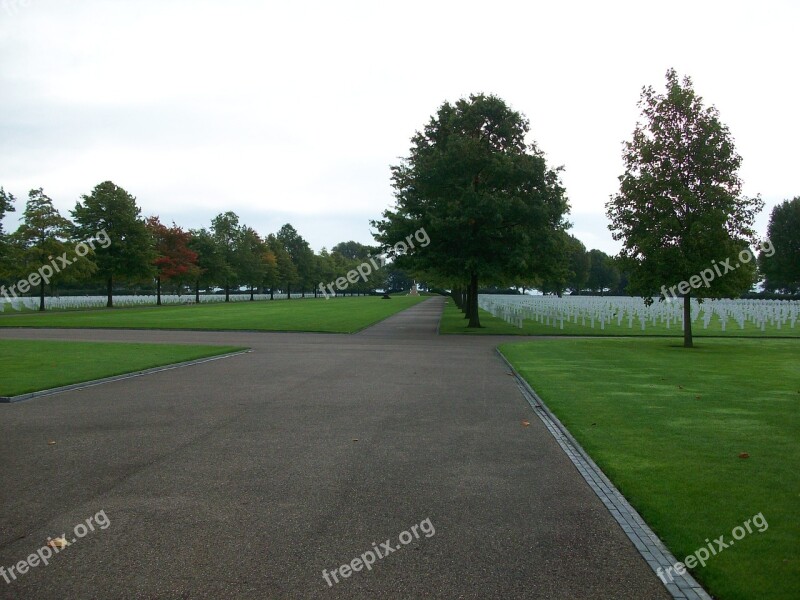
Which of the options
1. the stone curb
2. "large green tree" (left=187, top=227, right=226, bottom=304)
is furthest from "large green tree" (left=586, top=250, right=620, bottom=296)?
the stone curb

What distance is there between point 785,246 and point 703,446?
78.1m

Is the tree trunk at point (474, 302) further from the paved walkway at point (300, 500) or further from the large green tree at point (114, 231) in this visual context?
the large green tree at point (114, 231)

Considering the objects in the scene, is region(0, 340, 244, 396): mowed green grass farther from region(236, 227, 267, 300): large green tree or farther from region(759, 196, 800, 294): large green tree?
region(759, 196, 800, 294): large green tree

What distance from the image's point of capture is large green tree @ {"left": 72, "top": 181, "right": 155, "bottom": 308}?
53406 millimetres

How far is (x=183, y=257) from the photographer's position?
6556cm

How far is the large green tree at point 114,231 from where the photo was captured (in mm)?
53406

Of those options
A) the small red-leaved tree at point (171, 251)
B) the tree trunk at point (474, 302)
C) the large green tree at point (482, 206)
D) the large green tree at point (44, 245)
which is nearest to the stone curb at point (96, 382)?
the large green tree at point (482, 206)

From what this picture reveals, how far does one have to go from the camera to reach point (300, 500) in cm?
537

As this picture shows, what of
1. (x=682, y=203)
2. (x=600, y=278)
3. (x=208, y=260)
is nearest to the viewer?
(x=682, y=203)

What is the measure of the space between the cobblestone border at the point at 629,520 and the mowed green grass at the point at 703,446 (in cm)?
8

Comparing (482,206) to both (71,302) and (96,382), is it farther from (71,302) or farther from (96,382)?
(71,302)

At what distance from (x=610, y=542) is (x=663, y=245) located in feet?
58.4

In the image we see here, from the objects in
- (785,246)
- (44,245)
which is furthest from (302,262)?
(785,246)

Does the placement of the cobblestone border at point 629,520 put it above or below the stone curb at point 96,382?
above
